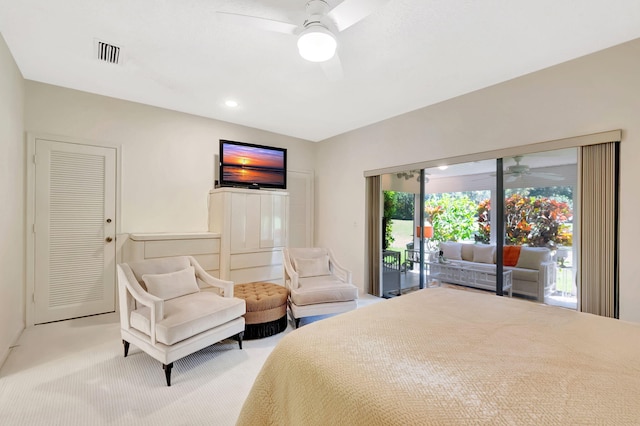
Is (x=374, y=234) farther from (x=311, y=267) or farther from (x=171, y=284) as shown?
(x=171, y=284)

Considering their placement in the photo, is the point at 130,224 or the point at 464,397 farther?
the point at 130,224

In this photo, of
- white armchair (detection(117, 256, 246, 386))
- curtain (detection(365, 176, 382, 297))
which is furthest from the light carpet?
curtain (detection(365, 176, 382, 297))

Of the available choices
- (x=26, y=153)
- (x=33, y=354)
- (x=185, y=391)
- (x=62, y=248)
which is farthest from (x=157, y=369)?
(x=26, y=153)

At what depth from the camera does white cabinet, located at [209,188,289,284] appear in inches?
160

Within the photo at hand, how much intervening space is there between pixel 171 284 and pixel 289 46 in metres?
2.46

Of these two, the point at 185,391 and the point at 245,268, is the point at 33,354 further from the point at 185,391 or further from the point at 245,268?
the point at 245,268

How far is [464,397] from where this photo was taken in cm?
96

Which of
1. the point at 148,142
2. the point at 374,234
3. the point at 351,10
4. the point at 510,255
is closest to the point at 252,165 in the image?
the point at 148,142

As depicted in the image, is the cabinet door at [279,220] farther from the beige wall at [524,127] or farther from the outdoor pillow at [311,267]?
the beige wall at [524,127]

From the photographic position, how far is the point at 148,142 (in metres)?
3.96

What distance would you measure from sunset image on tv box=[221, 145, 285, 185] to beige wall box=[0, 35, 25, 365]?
2188mm

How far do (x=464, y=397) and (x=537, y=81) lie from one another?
325cm

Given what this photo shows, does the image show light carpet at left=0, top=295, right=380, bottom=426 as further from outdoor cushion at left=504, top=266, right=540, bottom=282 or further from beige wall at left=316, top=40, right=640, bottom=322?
beige wall at left=316, top=40, right=640, bottom=322

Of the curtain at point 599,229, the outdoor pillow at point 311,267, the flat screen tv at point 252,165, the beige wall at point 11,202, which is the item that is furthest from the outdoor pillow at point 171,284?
the curtain at point 599,229
